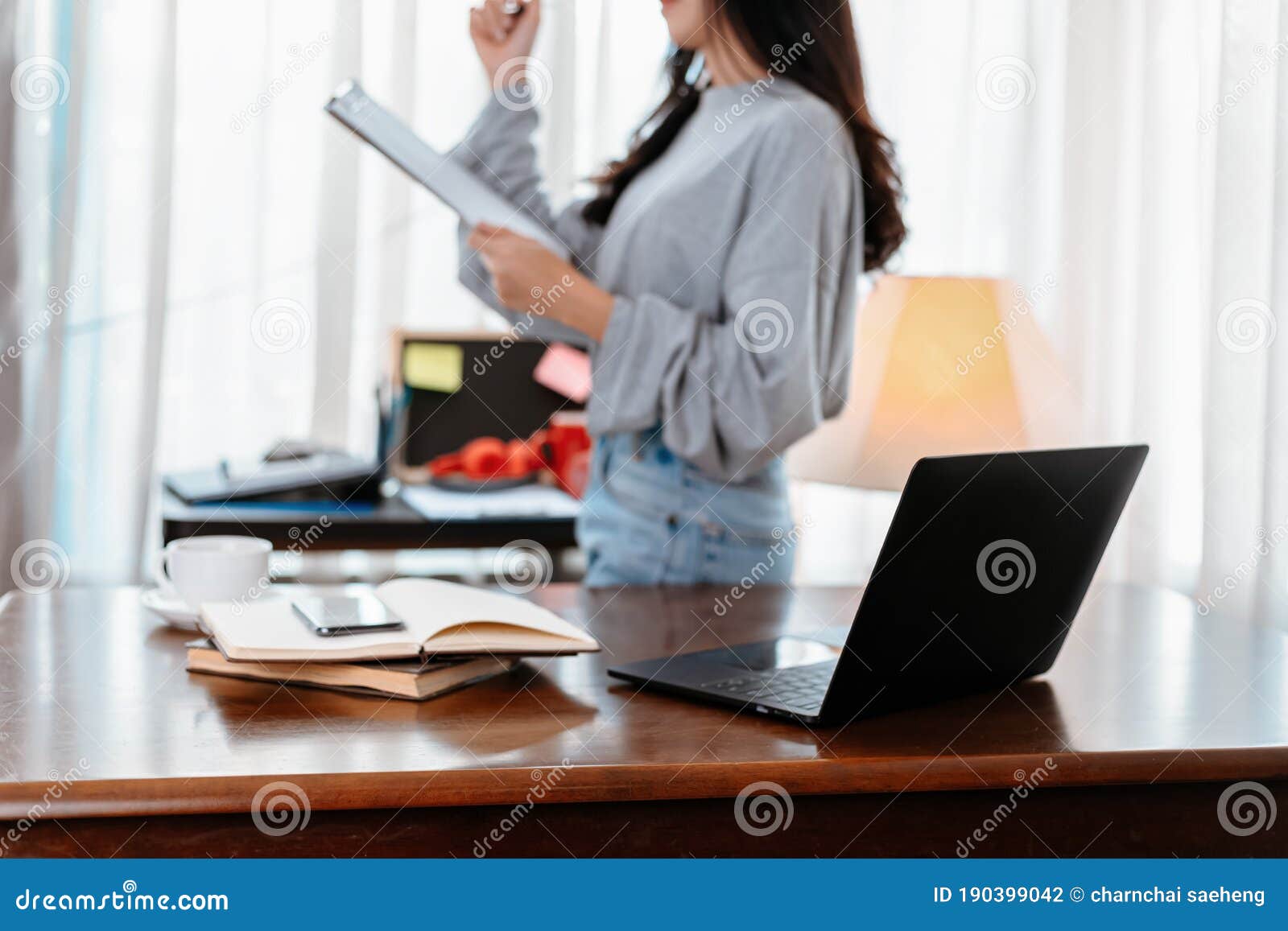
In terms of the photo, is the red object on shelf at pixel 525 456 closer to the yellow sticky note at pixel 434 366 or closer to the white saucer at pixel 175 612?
the yellow sticky note at pixel 434 366

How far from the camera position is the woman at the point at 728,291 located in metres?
1.52

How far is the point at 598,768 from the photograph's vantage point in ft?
2.90

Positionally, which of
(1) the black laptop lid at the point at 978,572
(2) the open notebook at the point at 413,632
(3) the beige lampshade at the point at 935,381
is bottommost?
(2) the open notebook at the point at 413,632

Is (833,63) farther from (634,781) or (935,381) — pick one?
(634,781)

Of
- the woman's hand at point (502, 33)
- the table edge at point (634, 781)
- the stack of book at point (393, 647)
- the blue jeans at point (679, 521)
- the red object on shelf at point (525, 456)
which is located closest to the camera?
the table edge at point (634, 781)

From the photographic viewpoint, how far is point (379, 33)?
108 inches

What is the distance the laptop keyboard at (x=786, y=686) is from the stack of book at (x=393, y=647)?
130mm

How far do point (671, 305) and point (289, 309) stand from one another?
4.68ft

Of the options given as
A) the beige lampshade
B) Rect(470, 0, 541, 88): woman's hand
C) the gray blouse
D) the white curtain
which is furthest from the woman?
the white curtain

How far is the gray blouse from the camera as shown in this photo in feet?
4.94

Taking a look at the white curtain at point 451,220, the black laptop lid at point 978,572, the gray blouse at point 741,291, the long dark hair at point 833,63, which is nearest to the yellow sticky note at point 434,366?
the white curtain at point 451,220

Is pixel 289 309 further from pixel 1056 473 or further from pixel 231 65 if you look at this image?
pixel 1056 473

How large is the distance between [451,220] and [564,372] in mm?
442
